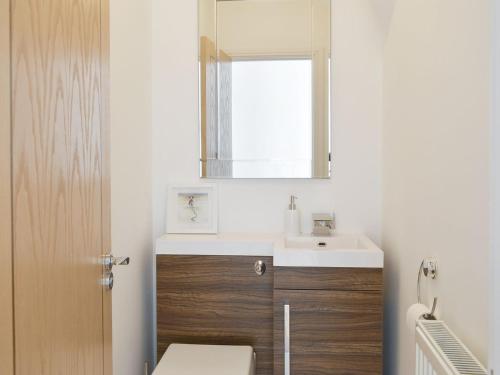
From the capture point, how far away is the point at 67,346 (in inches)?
42.3

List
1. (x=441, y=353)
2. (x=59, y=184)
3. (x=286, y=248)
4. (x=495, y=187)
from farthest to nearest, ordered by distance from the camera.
Answer: 1. (x=286, y=248)
2. (x=441, y=353)
3. (x=59, y=184)
4. (x=495, y=187)

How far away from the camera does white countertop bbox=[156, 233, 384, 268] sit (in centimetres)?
193

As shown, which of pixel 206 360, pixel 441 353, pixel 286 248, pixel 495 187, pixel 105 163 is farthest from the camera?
pixel 286 248

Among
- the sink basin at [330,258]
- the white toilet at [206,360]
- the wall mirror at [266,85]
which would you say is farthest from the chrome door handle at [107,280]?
the wall mirror at [266,85]

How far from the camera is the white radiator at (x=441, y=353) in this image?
3.43 feet

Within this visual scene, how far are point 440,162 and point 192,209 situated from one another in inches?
51.3

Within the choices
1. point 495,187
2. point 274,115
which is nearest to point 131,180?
point 274,115

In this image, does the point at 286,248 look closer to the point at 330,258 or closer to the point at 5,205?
the point at 330,258

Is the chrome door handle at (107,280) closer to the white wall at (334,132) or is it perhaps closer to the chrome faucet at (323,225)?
the white wall at (334,132)

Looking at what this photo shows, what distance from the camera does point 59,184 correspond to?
1015 millimetres

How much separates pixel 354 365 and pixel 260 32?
5.35 ft

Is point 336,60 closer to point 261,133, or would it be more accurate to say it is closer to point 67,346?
point 261,133

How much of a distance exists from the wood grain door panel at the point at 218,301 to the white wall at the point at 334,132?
33 centimetres

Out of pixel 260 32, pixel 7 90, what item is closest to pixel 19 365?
pixel 7 90
